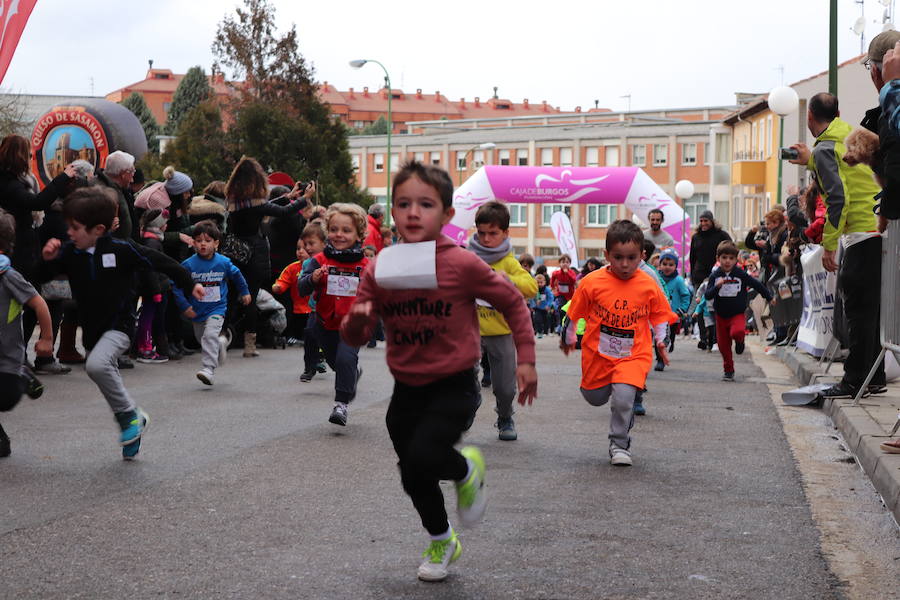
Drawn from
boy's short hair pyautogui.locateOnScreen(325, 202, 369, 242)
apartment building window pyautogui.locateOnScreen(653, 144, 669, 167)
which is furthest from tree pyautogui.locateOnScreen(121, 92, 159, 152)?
boy's short hair pyautogui.locateOnScreen(325, 202, 369, 242)

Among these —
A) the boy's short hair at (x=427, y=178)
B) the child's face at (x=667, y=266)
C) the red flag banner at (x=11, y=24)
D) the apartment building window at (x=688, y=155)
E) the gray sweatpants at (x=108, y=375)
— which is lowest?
the gray sweatpants at (x=108, y=375)

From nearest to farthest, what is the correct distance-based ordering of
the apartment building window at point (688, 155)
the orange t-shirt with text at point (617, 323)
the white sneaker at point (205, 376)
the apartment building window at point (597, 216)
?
the orange t-shirt with text at point (617, 323) → the white sneaker at point (205, 376) → the apartment building window at point (688, 155) → the apartment building window at point (597, 216)

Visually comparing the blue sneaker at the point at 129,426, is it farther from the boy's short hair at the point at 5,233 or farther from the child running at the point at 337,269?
the child running at the point at 337,269

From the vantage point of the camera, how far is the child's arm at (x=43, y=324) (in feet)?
23.6

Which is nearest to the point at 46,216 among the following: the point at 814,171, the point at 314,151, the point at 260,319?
the point at 260,319

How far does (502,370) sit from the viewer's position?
354 inches

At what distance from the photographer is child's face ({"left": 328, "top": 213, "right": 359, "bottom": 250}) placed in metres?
9.56

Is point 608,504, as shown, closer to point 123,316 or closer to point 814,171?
point 123,316

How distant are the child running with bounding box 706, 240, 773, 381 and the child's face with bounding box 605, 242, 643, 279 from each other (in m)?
5.58

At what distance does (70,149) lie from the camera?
18422 millimetres

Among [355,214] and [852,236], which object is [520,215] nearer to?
[852,236]

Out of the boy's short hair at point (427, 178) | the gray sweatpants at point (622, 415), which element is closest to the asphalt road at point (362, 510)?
the gray sweatpants at point (622, 415)

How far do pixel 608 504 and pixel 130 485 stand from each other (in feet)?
8.16

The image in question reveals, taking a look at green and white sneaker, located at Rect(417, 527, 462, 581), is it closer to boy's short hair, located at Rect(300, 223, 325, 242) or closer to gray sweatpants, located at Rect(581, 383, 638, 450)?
gray sweatpants, located at Rect(581, 383, 638, 450)
